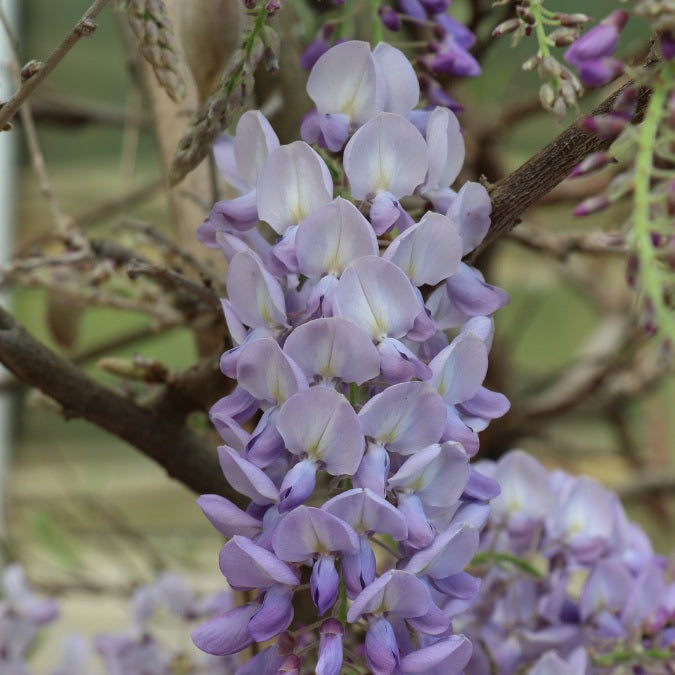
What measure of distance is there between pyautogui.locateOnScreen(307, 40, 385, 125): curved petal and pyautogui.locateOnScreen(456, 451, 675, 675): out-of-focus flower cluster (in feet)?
0.49

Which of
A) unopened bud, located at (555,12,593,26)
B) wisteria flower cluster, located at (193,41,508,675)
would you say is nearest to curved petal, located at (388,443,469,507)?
wisteria flower cluster, located at (193,41,508,675)

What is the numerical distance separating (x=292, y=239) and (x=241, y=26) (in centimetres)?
6

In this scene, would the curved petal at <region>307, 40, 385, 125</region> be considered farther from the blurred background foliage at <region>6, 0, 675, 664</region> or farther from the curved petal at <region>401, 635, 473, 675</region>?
the blurred background foliage at <region>6, 0, 675, 664</region>

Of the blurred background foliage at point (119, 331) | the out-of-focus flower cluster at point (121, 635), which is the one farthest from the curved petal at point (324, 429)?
the blurred background foliage at point (119, 331)

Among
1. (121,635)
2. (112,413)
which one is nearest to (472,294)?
(112,413)

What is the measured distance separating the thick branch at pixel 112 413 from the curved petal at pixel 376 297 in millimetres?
107

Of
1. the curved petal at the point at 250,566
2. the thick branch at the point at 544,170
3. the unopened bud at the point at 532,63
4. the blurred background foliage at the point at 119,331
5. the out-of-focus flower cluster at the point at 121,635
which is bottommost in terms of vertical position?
the blurred background foliage at the point at 119,331

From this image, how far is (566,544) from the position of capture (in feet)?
1.13

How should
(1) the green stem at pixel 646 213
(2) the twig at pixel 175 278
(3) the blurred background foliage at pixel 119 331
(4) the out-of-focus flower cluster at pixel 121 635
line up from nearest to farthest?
(1) the green stem at pixel 646 213 → (2) the twig at pixel 175 278 → (4) the out-of-focus flower cluster at pixel 121 635 → (3) the blurred background foliage at pixel 119 331

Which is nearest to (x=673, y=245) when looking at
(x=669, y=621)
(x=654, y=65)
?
(x=654, y=65)

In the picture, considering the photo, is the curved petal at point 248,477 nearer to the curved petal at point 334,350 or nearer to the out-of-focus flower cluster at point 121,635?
the curved petal at point 334,350

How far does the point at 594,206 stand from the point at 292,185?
7 centimetres

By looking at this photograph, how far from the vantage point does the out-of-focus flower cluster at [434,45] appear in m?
0.29

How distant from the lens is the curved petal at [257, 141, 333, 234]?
9.2 inches
